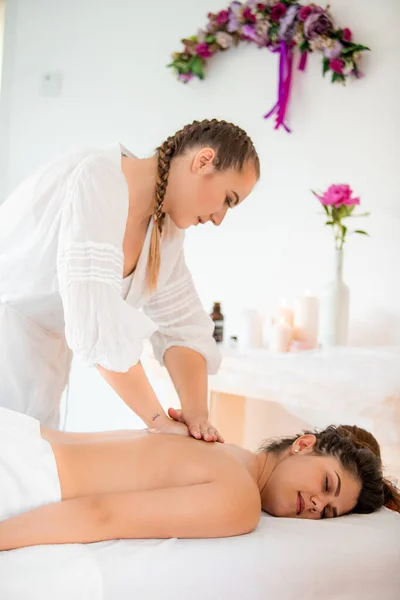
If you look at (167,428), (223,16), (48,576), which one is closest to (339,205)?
(223,16)

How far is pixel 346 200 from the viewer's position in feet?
9.11

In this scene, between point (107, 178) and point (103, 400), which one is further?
point (103, 400)

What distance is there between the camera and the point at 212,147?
1567mm

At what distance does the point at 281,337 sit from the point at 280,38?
1.29m

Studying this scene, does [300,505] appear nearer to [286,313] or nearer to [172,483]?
[172,483]

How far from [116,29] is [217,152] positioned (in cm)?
240

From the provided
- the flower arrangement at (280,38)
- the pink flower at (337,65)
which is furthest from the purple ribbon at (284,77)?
the pink flower at (337,65)

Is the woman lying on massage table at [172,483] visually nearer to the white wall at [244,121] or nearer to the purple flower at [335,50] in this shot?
the white wall at [244,121]

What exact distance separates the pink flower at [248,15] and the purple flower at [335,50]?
14.7 inches

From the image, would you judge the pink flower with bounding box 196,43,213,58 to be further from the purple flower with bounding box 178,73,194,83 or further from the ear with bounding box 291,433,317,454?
the ear with bounding box 291,433,317,454

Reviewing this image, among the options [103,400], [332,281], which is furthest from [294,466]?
[103,400]

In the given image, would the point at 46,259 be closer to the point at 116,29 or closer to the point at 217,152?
the point at 217,152

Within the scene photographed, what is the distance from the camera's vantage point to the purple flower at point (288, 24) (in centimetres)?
298

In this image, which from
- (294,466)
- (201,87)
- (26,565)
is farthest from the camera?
(201,87)
